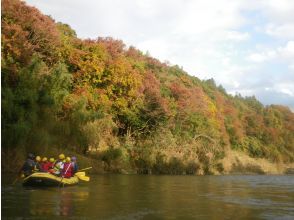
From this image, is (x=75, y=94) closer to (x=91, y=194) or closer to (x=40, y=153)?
(x=40, y=153)

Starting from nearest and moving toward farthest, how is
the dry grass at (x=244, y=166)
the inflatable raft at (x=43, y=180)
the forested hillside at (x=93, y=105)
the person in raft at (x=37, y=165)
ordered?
the inflatable raft at (x=43, y=180), the person in raft at (x=37, y=165), the forested hillside at (x=93, y=105), the dry grass at (x=244, y=166)

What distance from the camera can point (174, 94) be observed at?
4891 cm

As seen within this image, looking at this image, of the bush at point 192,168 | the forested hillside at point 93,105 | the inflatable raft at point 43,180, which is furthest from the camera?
the bush at point 192,168

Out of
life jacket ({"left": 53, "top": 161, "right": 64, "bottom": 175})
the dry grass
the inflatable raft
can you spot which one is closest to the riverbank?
the dry grass

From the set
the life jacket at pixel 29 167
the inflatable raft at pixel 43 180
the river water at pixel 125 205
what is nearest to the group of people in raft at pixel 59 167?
the life jacket at pixel 29 167

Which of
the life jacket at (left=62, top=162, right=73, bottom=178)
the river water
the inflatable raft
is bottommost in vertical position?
the river water

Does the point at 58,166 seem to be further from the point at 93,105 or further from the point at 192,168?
the point at 192,168

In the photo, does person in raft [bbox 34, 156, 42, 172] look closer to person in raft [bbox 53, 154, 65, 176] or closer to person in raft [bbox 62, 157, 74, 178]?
person in raft [bbox 53, 154, 65, 176]

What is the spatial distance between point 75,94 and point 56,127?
6501 millimetres

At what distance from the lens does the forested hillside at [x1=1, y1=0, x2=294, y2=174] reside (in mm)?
25906

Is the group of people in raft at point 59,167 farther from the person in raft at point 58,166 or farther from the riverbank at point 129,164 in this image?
the riverbank at point 129,164

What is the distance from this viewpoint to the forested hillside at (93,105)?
85.0ft

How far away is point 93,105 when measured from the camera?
36125mm

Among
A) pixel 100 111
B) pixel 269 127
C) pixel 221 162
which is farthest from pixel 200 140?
pixel 269 127
